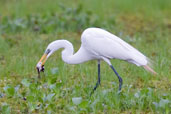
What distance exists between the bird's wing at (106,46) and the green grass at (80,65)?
447mm

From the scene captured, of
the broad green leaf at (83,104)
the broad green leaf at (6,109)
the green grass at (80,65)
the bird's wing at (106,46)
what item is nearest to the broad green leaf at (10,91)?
the green grass at (80,65)

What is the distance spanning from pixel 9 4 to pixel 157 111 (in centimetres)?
791

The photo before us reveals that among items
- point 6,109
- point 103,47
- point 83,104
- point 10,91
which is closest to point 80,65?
point 103,47

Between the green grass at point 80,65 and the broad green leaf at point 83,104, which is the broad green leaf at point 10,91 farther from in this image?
the broad green leaf at point 83,104

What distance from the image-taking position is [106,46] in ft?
21.7

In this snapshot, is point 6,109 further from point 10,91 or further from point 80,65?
point 80,65

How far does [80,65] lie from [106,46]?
125cm

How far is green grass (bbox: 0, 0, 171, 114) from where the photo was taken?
6.00 metres

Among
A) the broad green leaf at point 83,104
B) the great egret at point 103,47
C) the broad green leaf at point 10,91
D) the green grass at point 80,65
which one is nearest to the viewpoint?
the broad green leaf at point 83,104

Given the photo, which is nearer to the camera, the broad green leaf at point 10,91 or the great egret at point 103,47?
the broad green leaf at point 10,91

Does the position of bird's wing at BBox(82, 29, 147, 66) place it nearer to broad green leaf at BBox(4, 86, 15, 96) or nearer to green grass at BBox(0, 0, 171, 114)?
green grass at BBox(0, 0, 171, 114)

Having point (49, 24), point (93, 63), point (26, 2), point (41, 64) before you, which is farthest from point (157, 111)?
point (26, 2)

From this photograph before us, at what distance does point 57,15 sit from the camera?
10.7 m

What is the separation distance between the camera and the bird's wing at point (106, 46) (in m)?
6.55
